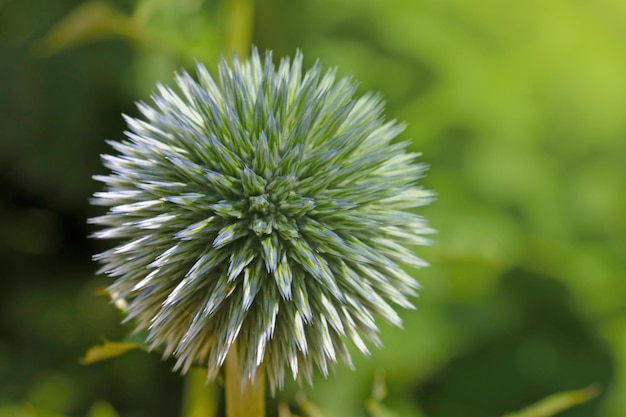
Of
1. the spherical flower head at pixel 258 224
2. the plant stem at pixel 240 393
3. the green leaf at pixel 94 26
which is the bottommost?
the plant stem at pixel 240 393

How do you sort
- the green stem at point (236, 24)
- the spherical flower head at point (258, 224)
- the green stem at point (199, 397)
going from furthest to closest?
the green stem at point (236, 24) → the green stem at point (199, 397) → the spherical flower head at point (258, 224)

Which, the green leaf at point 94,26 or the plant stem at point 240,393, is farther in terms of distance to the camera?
the green leaf at point 94,26

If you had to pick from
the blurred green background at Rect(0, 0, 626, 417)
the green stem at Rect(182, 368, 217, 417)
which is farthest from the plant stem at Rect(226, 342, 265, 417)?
the blurred green background at Rect(0, 0, 626, 417)

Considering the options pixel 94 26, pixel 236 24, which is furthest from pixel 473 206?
pixel 94 26

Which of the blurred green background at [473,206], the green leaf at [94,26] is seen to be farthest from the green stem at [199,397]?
the green leaf at [94,26]

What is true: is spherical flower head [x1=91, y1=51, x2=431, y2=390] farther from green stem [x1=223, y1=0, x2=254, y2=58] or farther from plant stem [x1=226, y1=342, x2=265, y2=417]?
green stem [x1=223, y1=0, x2=254, y2=58]

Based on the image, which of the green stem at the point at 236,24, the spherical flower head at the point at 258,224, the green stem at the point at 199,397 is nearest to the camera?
the spherical flower head at the point at 258,224

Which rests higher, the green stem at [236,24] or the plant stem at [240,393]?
the green stem at [236,24]

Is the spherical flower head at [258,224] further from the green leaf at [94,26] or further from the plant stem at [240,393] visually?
the green leaf at [94,26]
